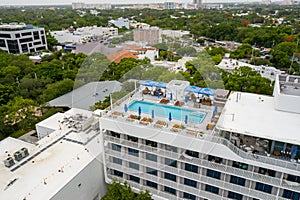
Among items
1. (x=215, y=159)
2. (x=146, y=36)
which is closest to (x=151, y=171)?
(x=215, y=159)

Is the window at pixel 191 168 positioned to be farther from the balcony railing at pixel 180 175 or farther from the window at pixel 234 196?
the window at pixel 234 196

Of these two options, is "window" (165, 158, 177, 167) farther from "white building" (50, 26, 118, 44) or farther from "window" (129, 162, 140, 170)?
"white building" (50, 26, 118, 44)

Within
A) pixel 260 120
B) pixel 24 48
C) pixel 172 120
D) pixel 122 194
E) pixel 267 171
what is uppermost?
pixel 260 120

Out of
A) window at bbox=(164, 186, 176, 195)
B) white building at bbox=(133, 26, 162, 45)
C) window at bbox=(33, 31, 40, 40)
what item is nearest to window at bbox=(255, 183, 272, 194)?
window at bbox=(164, 186, 176, 195)

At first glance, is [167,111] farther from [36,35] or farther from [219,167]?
[36,35]

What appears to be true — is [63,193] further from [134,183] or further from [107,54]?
[107,54]

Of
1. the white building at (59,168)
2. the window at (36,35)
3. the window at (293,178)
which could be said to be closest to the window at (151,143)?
the white building at (59,168)

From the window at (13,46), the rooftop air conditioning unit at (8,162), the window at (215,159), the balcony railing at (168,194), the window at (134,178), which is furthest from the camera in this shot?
the window at (13,46)

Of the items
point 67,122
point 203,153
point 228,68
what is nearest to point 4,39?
point 67,122
